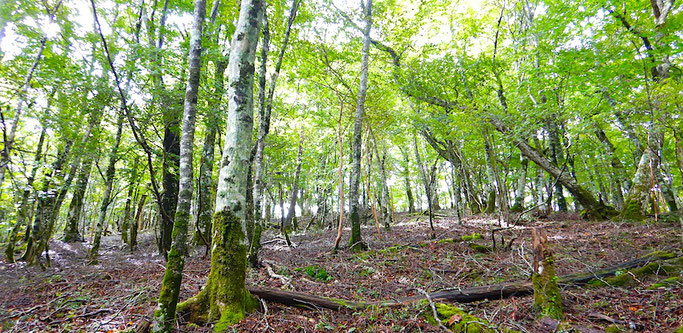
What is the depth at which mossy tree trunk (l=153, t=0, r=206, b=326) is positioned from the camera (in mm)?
3623

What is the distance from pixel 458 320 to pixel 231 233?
328cm

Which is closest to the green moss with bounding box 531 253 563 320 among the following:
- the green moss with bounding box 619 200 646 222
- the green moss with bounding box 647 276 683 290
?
the green moss with bounding box 647 276 683 290

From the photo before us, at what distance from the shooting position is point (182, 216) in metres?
3.99

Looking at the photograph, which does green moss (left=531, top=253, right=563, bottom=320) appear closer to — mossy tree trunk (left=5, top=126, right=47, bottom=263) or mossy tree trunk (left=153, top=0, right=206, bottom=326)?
mossy tree trunk (left=153, top=0, right=206, bottom=326)

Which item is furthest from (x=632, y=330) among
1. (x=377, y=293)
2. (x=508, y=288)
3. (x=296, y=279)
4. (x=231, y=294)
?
(x=296, y=279)

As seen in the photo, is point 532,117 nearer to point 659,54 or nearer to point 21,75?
point 659,54

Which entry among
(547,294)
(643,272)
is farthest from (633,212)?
(547,294)

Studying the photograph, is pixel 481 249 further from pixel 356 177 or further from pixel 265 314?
pixel 265 314

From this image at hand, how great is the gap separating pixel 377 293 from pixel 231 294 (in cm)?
268

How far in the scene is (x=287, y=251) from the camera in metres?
10.6

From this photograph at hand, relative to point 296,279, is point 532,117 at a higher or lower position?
higher

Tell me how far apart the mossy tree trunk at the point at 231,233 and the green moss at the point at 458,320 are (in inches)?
106

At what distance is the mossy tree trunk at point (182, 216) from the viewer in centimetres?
362

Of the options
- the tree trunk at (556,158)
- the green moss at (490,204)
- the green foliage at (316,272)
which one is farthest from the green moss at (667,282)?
the green moss at (490,204)
